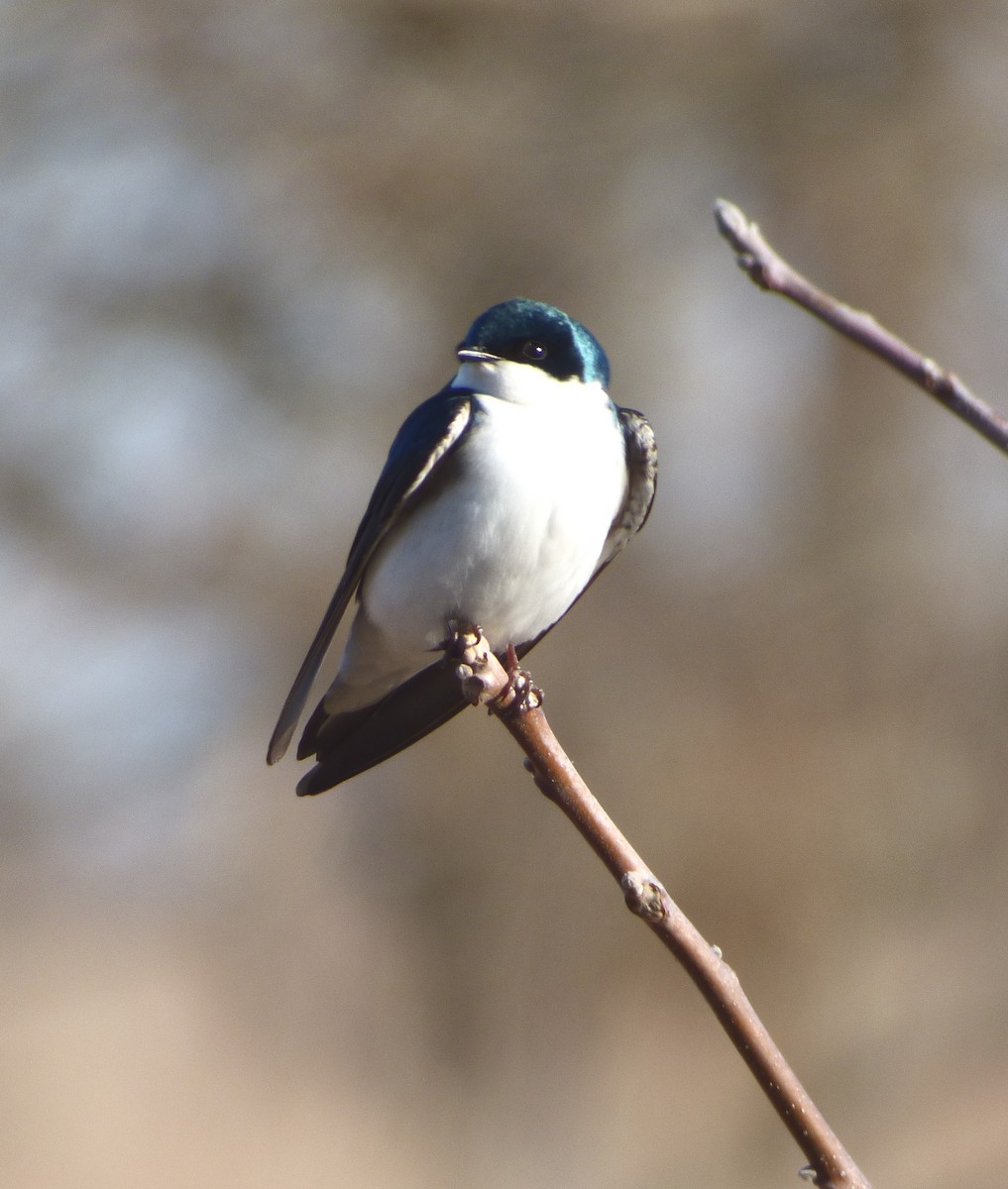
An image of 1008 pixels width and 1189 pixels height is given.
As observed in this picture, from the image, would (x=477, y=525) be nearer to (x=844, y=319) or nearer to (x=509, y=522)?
(x=509, y=522)

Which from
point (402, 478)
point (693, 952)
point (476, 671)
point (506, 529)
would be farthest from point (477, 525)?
point (693, 952)

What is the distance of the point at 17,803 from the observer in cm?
804

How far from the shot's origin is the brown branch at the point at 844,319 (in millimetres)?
634

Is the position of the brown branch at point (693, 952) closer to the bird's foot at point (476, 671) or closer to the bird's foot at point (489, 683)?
the bird's foot at point (489, 683)

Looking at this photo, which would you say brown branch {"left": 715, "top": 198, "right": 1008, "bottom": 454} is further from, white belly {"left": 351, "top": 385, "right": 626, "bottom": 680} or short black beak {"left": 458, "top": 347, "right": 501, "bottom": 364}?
short black beak {"left": 458, "top": 347, "right": 501, "bottom": 364}

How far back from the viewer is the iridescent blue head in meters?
2.34

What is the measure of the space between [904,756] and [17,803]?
511 cm

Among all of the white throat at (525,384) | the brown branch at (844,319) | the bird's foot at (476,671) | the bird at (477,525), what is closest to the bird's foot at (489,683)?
the bird's foot at (476,671)

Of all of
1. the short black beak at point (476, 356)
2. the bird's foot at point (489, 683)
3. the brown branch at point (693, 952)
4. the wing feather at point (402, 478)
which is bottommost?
the brown branch at point (693, 952)

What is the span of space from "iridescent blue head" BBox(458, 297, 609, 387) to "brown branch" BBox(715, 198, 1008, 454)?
5.54ft

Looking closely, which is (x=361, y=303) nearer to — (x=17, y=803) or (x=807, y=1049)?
(x=17, y=803)

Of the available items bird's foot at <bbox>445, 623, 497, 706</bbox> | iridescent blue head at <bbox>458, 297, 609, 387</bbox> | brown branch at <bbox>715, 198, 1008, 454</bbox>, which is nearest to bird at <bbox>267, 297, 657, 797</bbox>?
iridescent blue head at <bbox>458, 297, 609, 387</bbox>

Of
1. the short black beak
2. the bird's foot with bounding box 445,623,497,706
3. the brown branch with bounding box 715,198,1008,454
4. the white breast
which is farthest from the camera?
the short black beak

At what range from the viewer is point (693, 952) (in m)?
1.09
